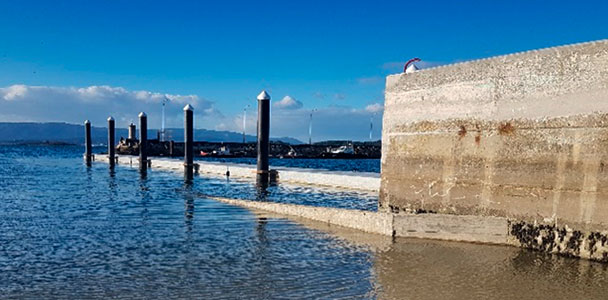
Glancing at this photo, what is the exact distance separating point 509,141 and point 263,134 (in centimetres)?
1380

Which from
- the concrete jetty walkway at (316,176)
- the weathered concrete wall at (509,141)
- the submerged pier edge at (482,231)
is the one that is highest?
the weathered concrete wall at (509,141)

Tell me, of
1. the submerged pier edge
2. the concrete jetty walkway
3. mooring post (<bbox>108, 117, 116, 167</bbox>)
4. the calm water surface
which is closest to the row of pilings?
mooring post (<bbox>108, 117, 116, 167</bbox>)

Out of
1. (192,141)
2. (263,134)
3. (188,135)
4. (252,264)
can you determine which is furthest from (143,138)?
(252,264)

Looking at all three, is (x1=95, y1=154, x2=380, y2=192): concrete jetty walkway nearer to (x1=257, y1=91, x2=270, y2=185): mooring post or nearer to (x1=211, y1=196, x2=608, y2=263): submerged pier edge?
(x1=257, y1=91, x2=270, y2=185): mooring post

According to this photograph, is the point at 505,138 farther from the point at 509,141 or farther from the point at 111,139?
the point at 111,139

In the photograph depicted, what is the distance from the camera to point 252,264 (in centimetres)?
714

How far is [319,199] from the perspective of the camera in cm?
1555

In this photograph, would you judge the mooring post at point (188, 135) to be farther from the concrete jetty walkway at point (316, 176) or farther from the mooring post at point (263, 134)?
the mooring post at point (263, 134)

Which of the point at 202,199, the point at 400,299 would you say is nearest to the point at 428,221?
the point at 400,299

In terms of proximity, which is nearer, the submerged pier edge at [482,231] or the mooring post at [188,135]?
the submerged pier edge at [482,231]

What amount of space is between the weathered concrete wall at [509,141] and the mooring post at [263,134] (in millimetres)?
10878

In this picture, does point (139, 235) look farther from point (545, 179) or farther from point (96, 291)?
point (545, 179)

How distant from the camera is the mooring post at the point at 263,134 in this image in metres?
20.6

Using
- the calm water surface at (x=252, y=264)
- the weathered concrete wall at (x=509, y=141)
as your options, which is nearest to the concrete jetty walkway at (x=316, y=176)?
the calm water surface at (x=252, y=264)
